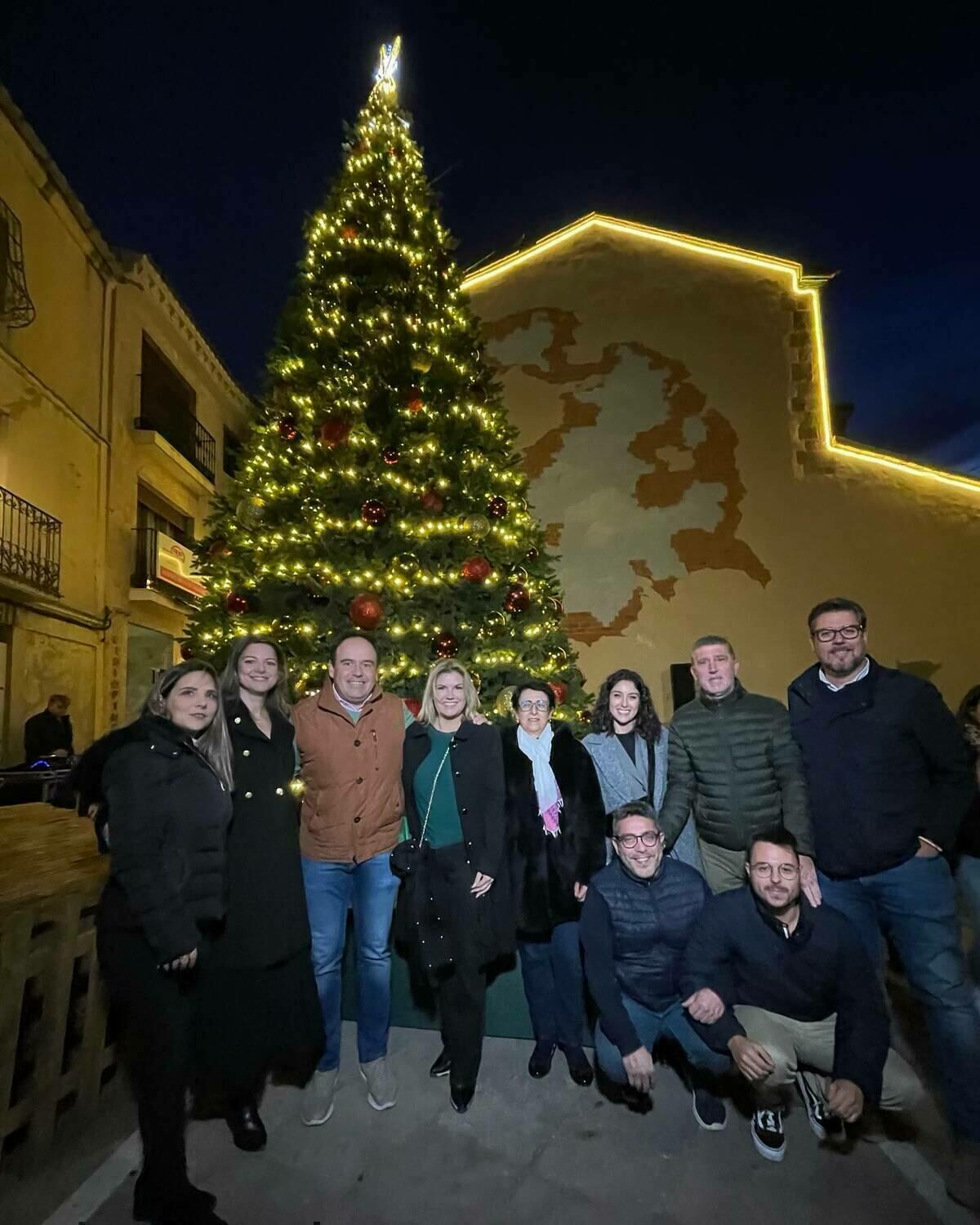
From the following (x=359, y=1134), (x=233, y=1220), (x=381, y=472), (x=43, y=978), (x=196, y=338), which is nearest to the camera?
(x=233, y=1220)

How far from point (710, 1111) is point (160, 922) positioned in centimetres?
233

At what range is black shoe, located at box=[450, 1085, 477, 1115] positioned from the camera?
2.87 meters

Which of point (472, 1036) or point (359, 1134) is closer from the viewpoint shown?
point (359, 1134)

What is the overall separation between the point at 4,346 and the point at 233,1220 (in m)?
11.9

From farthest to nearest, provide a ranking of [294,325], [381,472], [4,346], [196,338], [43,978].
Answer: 1. [196,338]
2. [4,346]
3. [294,325]
4. [381,472]
5. [43,978]

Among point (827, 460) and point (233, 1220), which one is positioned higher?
point (827, 460)

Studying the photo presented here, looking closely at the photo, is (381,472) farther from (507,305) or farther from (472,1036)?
(507,305)

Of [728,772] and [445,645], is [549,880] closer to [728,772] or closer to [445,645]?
[728,772]

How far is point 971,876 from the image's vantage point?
2.75 meters

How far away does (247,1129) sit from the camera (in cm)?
265

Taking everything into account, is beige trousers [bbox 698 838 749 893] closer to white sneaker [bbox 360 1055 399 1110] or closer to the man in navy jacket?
A: the man in navy jacket

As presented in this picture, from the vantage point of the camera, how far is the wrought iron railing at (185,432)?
14.4 metres

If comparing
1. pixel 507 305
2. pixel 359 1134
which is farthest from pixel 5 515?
pixel 359 1134

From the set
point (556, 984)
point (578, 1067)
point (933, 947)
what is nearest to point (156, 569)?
point (556, 984)
